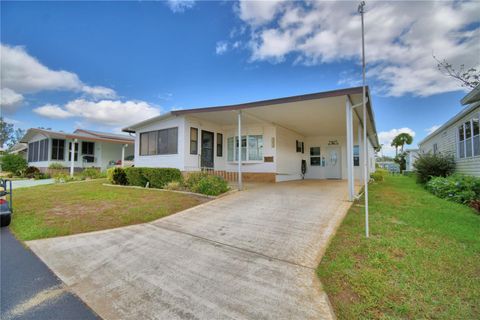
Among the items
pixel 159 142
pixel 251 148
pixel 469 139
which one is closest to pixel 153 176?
pixel 159 142

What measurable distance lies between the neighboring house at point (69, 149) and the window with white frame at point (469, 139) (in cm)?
2201

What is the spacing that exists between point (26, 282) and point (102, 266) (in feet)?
2.87

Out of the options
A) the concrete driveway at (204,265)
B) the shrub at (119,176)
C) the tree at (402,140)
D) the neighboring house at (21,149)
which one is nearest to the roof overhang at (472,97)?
the concrete driveway at (204,265)

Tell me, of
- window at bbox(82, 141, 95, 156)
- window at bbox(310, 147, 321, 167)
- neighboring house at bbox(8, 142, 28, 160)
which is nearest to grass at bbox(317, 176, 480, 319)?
window at bbox(310, 147, 321, 167)

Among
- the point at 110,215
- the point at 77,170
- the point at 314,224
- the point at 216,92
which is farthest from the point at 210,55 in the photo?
the point at 77,170

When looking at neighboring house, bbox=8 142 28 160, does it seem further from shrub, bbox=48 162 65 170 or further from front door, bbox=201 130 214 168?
front door, bbox=201 130 214 168

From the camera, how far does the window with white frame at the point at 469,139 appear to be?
31.5 feet

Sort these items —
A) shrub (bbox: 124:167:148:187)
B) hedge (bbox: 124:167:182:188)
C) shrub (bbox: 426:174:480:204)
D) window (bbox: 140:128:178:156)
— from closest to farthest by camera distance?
shrub (bbox: 426:174:480:204)
hedge (bbox: 124:167:182:188)
shrub (bbox: 124:167:148:187)
window (bbox: 140:128:178:156)

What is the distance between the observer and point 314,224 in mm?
4812

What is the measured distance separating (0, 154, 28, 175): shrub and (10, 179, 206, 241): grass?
14.5 m

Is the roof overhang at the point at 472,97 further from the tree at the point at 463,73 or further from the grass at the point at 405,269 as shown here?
the grass at the point at 405,269

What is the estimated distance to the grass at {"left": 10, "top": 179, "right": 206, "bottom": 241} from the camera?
5220 millimetres

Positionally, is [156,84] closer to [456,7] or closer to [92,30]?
[92,30]

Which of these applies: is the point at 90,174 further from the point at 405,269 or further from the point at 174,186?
the point at 405,269
